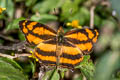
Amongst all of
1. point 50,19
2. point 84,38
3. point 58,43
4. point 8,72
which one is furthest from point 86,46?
point 50,19

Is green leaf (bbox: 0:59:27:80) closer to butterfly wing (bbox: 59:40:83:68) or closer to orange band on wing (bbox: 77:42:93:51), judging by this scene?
butterfly wing (bbox: 59:40:83:68)

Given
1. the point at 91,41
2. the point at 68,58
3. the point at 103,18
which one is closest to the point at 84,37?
the point at 91,41

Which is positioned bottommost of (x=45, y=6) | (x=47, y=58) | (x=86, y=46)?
(x=47, y=58)

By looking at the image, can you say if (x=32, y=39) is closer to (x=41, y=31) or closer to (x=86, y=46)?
(x=41, y=31)

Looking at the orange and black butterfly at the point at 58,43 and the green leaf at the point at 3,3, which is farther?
the green leaf at the point at 3,3

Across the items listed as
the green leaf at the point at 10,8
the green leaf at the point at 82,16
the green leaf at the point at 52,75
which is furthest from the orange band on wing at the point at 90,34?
the green leaf at the point at 10,8

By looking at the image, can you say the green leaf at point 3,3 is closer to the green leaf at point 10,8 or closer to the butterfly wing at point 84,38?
the green leaf at point 10,8

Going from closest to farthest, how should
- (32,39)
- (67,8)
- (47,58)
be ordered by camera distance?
(47,58) < (32,39) < (67,8)

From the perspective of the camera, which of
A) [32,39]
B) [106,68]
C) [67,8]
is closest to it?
[106,68]
